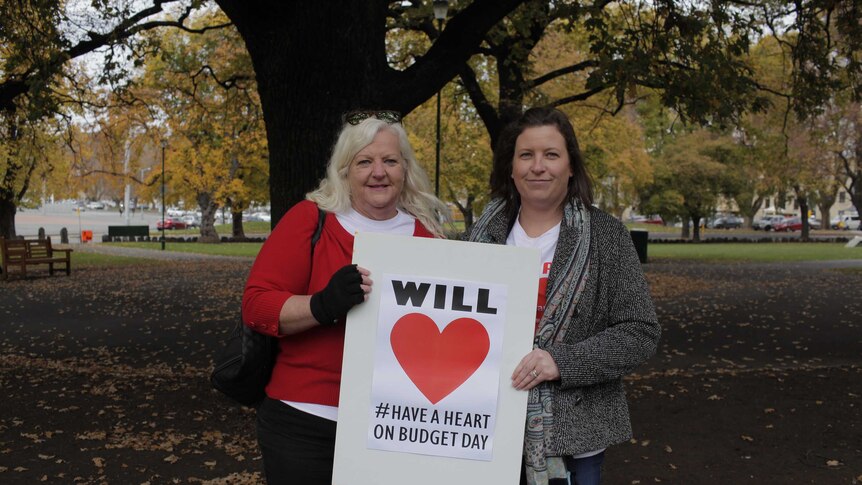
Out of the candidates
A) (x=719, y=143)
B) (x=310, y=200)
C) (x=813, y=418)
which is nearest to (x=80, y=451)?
(x=310, y=200)

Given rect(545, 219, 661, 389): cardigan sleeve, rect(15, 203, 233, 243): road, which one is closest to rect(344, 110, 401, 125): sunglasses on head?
rect(545, 219, 661, 389): cardigan sleeve

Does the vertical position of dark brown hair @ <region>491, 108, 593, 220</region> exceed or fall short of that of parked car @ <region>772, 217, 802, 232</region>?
it exceeds it

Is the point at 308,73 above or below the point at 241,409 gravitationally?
above

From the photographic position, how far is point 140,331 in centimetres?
1149

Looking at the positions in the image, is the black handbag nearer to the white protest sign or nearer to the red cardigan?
the red cardigan

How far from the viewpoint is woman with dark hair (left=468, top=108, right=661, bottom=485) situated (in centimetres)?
231

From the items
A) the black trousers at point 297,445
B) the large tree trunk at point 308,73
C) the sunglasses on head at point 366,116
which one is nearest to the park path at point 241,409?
the large tree trunk at point 308,73

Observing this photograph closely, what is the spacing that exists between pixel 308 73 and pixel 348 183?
3158 mm

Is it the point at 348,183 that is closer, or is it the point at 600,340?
the point at 600,340

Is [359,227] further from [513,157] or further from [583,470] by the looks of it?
[583,470]

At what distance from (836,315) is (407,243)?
12.8 meters

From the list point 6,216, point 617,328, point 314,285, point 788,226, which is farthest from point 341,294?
point 788,226

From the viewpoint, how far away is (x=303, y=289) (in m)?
2.57

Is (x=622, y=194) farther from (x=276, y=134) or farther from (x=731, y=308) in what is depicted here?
(x=276, y=134)
